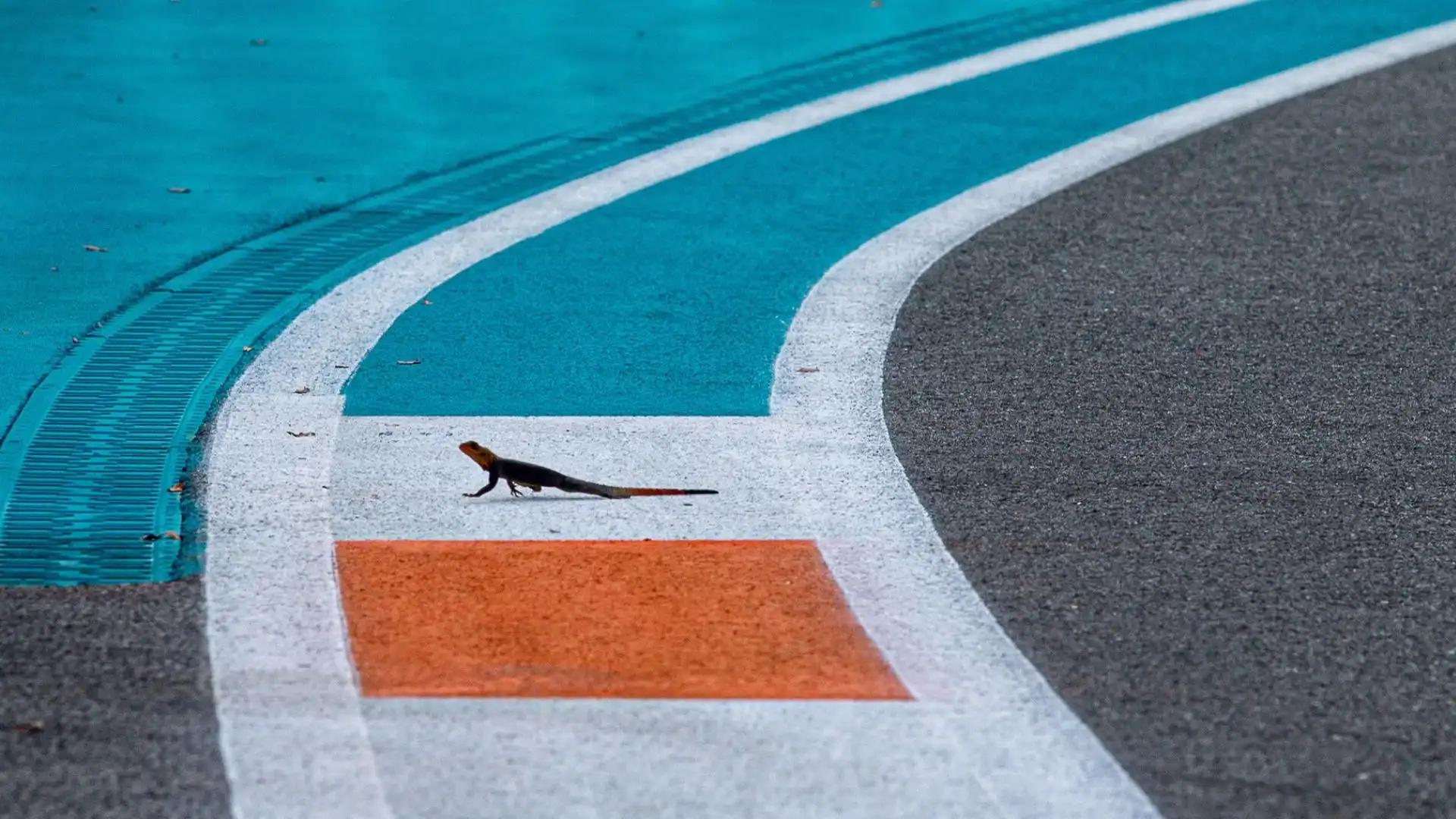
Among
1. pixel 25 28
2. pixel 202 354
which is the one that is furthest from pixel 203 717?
pixel 25 28

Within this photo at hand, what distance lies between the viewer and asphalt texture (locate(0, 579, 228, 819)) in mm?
3865

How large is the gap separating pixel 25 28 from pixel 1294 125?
25.1 feet

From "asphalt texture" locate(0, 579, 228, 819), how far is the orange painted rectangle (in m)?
0.43

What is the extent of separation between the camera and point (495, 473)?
18.1 ft

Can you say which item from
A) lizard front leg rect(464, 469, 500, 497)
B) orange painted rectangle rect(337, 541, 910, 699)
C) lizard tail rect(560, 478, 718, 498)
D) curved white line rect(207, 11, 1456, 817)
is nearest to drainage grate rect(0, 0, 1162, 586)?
curved white line rect(207, 11, 1456, 817)

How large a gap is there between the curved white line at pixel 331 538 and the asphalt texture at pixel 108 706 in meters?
0.07

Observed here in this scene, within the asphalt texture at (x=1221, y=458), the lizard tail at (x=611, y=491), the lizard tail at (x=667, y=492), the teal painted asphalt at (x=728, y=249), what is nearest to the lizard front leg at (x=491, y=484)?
the lizard tail at (x=611, y=491)

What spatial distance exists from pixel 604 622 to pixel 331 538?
966 mm

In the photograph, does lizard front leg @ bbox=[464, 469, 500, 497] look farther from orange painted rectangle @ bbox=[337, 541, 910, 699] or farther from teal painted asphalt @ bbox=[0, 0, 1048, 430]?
teal painted asphalt @ bbox=[0, 0, 1048, 430]

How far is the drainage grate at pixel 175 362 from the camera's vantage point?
525cm

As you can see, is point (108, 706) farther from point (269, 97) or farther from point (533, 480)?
point (269, 97)

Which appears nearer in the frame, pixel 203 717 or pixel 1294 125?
pixel 203 717

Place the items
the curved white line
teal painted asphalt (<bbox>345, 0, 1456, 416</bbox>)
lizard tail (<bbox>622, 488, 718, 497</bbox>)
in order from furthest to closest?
teal painted asphalt (<bbox>345, 0, 1456, 416</bbox>), lizard tail (<bbox>622, 488, 718, 497</bbox>), the curved white line

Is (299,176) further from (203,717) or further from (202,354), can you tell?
(203,717)
